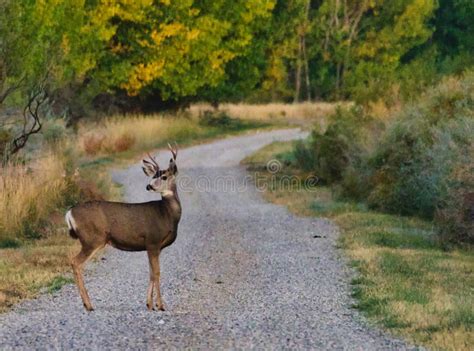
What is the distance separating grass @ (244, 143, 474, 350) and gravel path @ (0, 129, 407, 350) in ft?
0.94

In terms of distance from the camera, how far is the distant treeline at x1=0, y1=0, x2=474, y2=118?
2239cm

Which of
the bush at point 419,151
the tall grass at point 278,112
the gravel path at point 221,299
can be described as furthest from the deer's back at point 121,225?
the tall grass at point 278,112

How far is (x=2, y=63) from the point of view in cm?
1991

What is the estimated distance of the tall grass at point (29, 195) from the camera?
16984mm

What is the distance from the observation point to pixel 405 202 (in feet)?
68.6

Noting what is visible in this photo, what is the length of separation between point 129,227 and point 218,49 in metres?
35.1

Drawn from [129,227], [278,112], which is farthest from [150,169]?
[278,112]

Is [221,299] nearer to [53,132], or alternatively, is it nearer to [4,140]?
[4,140]

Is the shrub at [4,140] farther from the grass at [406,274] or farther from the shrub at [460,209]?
the shrub at [460,209]

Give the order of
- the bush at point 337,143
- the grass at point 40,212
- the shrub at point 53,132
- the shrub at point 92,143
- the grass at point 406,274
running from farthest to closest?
1. the shrub at point 92,143
2. the bush at point 337,143
3. the shrub at point 53,132
4. the grass at point 40,212
5. the grass at point 406,274

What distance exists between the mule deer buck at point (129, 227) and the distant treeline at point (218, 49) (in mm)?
9013

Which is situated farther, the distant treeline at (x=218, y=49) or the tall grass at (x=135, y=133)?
the tall grass at (x=135, y=133)

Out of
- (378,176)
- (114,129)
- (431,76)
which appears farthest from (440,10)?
(378,176)

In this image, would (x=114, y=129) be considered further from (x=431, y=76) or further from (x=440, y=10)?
(x=440, y=10)
